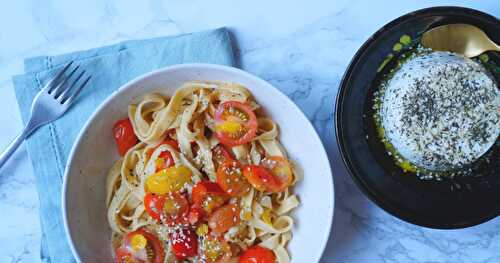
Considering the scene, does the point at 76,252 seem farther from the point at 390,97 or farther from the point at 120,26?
the point at 390,97

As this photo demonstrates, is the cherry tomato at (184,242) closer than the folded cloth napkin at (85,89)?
Yes

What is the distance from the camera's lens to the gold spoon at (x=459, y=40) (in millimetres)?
2684

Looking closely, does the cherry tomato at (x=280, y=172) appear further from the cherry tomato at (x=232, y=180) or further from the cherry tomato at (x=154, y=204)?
the cherry tomato at (x=154, y=204)

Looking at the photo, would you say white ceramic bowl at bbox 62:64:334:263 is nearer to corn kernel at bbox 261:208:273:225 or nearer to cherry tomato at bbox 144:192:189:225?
corn kernel at bbox 261:208:273:225

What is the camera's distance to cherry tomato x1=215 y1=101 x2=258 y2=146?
8.63ft

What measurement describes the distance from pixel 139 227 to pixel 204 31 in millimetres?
956

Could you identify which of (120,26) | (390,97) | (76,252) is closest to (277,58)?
(390,97)

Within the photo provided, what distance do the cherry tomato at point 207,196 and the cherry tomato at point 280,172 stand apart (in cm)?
23

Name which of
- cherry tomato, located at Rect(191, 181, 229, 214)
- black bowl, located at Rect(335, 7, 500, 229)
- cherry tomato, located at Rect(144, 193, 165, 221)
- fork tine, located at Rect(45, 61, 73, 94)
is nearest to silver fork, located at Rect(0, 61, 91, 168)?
fork tine, located at Rect(45, 61, 73, 94)

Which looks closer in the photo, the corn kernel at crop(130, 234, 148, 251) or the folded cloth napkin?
the corn kernel at crop(130, 234, 148, 251)

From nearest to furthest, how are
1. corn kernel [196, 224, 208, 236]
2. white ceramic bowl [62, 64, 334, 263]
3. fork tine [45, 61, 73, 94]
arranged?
white ceramic bowl [62, 64, 334, 263], corn kernel [196, 224, 208, 236], fork tine [45, 61, 73, 94]

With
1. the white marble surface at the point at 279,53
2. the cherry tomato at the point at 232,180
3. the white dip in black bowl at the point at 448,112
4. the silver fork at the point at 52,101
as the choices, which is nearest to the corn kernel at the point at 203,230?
the cherry tomato at the point at 232,180

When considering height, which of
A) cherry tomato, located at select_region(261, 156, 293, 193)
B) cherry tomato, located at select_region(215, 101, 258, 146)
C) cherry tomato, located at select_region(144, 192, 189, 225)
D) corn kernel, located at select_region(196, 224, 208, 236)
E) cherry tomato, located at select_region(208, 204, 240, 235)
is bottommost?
corn kernel, located at select_region(196, 224, 208, 236)

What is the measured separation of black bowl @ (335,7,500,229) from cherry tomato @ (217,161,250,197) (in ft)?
1.49
